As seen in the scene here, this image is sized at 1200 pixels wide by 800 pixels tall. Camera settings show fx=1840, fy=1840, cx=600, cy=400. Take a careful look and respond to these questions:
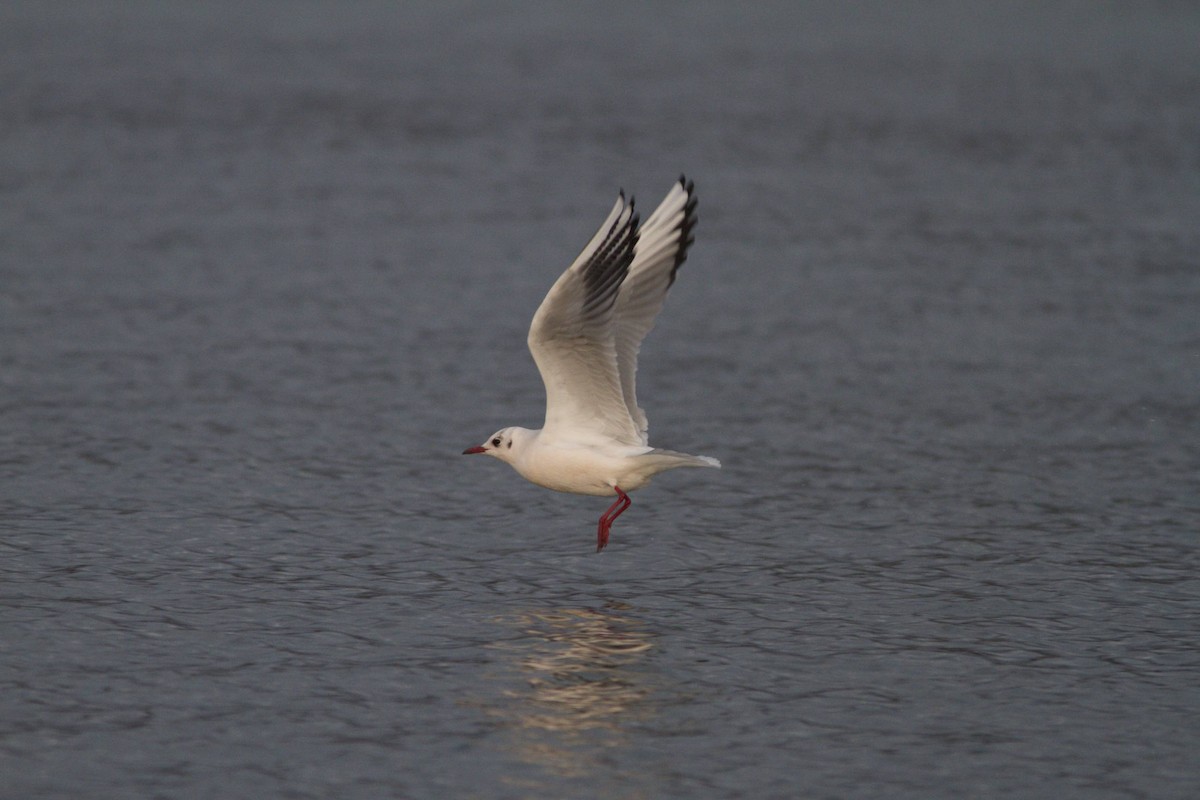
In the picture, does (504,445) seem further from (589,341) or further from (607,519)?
(589,341)

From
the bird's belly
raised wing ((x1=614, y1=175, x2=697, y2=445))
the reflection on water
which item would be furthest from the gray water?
raised wing ((x1=614, y1=175, x2=697, y2=445))

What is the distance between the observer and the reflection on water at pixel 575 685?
815 centimetres

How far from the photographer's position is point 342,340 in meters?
16.3

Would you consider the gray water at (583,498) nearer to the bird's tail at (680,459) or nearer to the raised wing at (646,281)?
the bird's tail at (680,459)

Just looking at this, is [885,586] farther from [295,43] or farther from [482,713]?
[295,43]

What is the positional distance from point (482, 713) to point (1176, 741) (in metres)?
3.16

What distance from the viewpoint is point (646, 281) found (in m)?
11.0

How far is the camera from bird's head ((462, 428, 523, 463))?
11.0m

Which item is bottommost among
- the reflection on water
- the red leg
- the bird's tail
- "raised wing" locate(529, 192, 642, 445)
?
the reflection on water

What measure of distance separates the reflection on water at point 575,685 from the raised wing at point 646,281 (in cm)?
155

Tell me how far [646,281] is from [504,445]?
1303 mm

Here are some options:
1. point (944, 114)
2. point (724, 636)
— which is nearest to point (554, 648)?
point (724, 636)

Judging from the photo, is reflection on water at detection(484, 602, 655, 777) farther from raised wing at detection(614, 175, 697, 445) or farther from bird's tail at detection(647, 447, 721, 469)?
raised wing at detection(614, 175, 697, 445)

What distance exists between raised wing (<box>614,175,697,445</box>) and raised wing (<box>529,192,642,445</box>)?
118 millimetres
